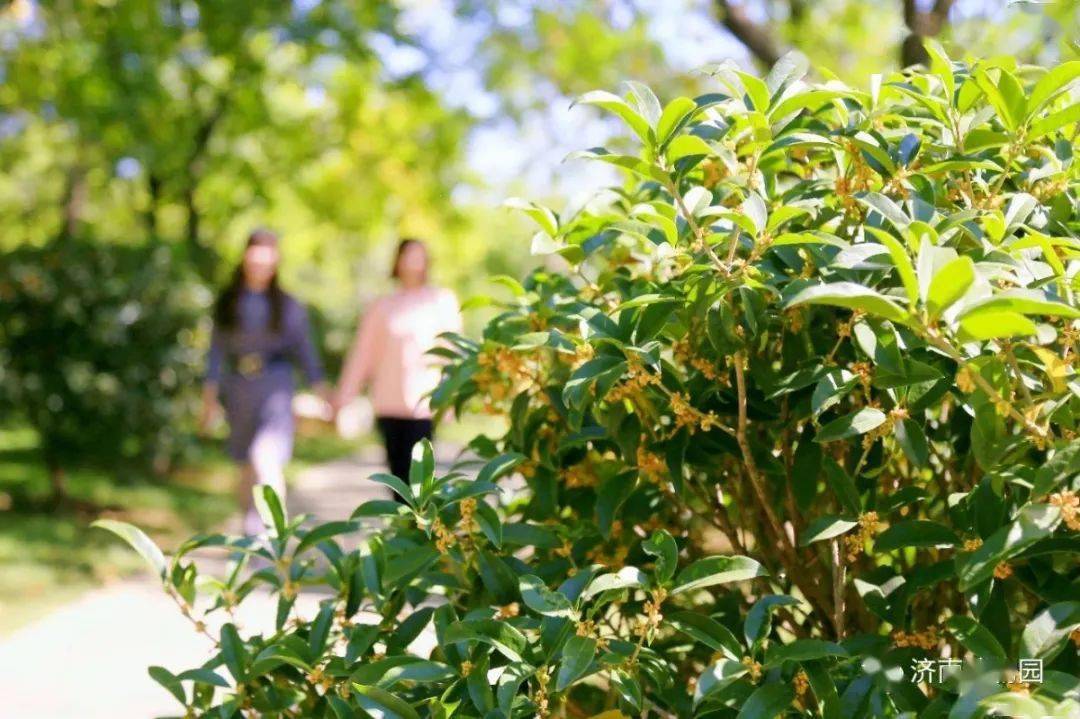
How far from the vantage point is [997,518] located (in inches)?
63.7

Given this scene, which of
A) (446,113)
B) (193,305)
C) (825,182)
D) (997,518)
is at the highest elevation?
(446,113)

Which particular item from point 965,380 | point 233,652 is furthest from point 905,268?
point 233,652

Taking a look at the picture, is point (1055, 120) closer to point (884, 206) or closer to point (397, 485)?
point (884, 206)

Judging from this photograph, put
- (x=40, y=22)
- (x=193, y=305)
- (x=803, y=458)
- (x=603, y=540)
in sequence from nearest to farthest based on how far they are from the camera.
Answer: (x=803, y=458) → (x=603, y=540) → (x=193, y=305) → (x=40, y=22)

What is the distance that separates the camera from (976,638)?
1.62 metres

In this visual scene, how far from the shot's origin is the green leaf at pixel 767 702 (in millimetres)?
1600

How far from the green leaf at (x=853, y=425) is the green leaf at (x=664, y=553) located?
278 millimetres

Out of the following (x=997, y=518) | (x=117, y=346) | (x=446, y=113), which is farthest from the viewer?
(x=446, y=113)

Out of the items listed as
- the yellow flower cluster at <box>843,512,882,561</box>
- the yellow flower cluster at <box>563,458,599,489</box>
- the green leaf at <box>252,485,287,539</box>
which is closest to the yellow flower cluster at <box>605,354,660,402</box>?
the yellow flower cluster at <box>563,458,599,489</box>

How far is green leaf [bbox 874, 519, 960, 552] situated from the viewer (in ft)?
5.51

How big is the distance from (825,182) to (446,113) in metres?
13.3

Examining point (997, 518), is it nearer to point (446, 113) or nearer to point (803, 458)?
point (803, 458)

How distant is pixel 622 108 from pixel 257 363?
17.5ft

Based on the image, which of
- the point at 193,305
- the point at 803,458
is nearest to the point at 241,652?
the point at 803,458
